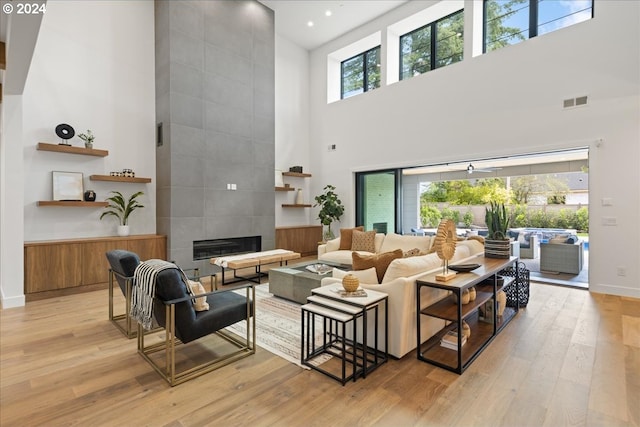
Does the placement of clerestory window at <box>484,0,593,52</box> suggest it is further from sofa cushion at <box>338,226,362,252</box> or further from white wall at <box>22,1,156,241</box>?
white wall at <box>22,1,156,241</box>

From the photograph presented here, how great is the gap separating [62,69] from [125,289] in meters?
4.21

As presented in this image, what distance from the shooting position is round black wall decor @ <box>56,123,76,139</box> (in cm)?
483

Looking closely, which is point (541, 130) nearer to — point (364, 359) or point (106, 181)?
point (364, 359)

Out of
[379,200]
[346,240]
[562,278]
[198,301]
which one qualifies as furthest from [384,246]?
[198,301]

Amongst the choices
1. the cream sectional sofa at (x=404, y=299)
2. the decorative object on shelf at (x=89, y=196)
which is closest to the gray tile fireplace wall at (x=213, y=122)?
the decorative object on shelf at (x=89, y=196)

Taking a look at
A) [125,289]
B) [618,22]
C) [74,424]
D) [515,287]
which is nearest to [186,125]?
[125,289]

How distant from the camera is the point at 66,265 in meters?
4.56

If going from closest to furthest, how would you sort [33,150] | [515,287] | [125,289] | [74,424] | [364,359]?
[74,424] < [364,359] < [125,289] < [515,287] < [33,150]

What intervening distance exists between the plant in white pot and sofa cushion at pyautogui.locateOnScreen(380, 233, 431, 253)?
4.46m

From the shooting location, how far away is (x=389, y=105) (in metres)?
7.12

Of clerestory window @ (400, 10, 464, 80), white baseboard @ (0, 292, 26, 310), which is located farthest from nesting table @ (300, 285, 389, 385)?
clerestory window @ (400, 10, 464, 80)

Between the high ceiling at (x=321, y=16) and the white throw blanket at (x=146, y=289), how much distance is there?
675 cm

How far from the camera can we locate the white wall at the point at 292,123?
8.16 meters

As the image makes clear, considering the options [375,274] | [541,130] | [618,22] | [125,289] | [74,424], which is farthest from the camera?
[541,130]
